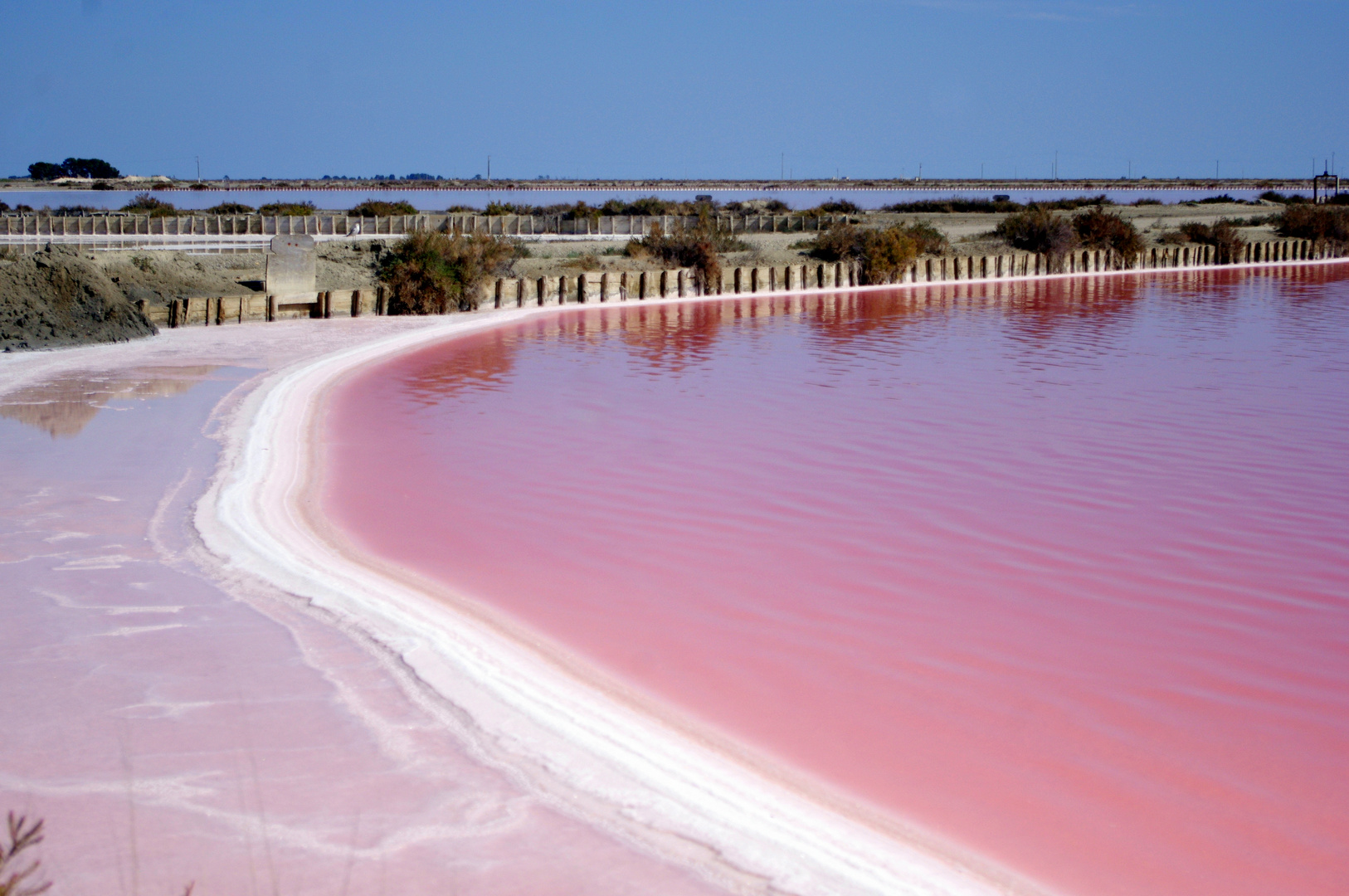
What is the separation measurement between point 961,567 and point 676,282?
21.4 metres

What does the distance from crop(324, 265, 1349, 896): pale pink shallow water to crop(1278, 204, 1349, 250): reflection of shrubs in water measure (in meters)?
36.7

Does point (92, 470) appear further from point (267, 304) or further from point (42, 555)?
point (267, 304)

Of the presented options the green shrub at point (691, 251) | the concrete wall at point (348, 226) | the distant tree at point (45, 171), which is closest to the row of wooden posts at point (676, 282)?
the green shrub at point (691, 251)

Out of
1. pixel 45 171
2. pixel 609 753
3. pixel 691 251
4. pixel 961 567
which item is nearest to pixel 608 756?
pixel 609 753

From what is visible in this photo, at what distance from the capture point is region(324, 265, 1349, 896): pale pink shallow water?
486 cm

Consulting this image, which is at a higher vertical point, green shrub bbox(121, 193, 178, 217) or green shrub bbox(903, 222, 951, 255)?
green shrub bbox(121, 193, 178, 217)

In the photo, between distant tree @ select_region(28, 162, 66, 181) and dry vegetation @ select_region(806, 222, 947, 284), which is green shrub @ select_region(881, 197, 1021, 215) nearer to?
dry vegetation @ select_region(806, 222, 947, 284)

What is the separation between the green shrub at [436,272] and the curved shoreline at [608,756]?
15657 millimetres

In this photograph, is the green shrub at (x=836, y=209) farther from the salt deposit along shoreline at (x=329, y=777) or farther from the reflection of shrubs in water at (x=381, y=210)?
the salt deposit along shoreline at (x=329, y=777)

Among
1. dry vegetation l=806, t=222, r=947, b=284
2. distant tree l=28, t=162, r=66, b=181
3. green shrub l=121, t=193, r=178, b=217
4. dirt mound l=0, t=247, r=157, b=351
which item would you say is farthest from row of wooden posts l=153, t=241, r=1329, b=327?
distant tree l=28, t=162, r=66, b=181

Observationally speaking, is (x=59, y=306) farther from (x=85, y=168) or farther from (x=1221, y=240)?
(x=85, y=168)

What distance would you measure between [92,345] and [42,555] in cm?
1122

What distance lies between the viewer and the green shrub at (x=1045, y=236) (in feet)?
124

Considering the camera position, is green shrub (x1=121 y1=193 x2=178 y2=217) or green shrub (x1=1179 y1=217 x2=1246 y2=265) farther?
green shrub (x1=121 y1=193 x2=178 y2=217)
